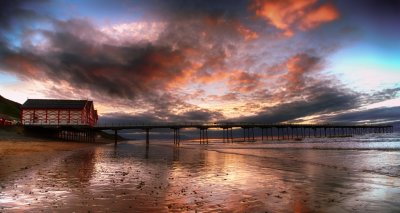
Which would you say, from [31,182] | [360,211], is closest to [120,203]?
[31,182]

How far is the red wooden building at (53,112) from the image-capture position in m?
76.2

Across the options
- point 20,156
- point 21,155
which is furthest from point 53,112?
point 20,156

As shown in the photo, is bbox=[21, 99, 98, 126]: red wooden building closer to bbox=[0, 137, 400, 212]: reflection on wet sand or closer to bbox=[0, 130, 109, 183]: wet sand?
bbox=[0, 130, 109, 183]: wet sand

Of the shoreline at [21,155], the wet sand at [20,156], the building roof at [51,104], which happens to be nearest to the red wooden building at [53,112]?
the building roof at [51,104]

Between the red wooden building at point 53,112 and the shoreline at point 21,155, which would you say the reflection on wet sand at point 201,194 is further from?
the red wooden building at point 53,112

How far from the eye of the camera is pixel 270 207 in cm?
991

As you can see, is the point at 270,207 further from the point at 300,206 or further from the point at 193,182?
the point at 193,182

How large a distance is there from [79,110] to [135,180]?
2724 inches

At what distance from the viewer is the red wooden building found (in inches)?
3002

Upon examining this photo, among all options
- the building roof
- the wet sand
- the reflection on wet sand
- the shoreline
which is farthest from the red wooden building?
the reflection on wet sand

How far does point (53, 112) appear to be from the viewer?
77875 millimetres

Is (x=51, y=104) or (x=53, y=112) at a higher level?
(x=51, y=104)

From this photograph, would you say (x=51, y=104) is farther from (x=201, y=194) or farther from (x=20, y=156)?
(x=201, y=194)

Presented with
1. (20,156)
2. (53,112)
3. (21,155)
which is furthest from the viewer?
(53,112)
